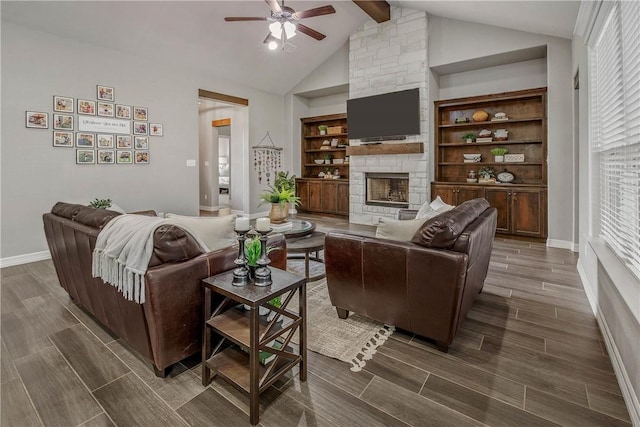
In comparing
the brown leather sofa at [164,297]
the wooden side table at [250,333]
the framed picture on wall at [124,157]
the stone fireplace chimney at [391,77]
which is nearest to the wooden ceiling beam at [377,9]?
the stone fireplace chimney at [391,77]

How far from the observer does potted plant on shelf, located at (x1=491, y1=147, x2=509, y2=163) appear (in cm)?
532

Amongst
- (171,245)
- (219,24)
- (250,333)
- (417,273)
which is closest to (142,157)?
(219,24)

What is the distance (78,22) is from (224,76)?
2.47 m

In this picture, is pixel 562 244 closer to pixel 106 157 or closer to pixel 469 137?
pixel 469 137

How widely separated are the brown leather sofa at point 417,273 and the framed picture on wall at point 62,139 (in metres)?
4.13

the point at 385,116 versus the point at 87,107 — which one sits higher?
the point at 385,116

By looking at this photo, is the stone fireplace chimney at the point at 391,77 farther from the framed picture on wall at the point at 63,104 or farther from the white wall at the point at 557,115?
the framed picture on wall at the point at 63,104

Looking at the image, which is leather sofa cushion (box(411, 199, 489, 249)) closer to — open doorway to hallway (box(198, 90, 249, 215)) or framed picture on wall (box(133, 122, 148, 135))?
framed picture on wall (box(133, 122, 148, 135))

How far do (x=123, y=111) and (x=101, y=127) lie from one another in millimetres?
415

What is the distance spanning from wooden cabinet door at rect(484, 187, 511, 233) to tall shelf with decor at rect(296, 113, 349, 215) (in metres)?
2.88

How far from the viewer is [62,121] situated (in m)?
4.34

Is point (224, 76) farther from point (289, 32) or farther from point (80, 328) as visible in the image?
point (80, 328)

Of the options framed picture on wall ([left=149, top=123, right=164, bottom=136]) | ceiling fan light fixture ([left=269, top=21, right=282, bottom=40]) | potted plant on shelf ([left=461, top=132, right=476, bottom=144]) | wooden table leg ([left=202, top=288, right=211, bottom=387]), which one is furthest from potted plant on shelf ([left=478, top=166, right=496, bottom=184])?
framed picture on wall ([left=149, top=123, right=164, bottom=136])

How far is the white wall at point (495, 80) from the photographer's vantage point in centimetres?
521
